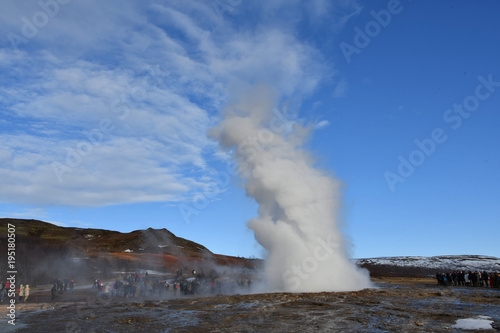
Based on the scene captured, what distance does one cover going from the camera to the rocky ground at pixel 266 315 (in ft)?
44.7

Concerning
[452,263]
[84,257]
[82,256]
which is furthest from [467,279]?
[452,263]

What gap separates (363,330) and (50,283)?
34.9 m

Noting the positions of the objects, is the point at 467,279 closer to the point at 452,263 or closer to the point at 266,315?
the point at 266,315

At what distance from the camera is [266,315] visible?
16.3 m

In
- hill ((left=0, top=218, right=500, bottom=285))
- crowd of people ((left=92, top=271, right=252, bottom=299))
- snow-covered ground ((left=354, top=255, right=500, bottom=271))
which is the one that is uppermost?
hill ((left=0, top=218, right=500, bottom=285))

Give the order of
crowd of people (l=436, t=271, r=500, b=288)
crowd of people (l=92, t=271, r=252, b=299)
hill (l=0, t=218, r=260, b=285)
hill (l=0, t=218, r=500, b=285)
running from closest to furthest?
crowd of people (l=92, t=271, r=252, b=299) → crowd of people (l=436, t=271, r=500, b=288) → hill (l=0, t=218, r=500, b=285) → hill (l=0, t=218, r=260, b=285)

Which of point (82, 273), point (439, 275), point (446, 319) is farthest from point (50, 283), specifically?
point (439, 275)

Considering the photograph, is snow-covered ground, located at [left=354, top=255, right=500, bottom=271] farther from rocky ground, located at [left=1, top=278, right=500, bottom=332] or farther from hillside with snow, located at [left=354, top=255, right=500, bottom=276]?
rocky ground, located at [left=1, top=278, right=500, bottom=332]

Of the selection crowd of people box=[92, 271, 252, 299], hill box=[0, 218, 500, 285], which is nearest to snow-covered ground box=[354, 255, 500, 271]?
hill box=[0, 218, 500, 285]

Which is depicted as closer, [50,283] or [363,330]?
[363,330]

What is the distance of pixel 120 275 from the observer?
43.5m

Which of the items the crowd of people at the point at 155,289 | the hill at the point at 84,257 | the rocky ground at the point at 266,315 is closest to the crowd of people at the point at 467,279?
the rocky ground at the point at 266,315

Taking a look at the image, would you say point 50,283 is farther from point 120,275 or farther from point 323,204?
point 323,204

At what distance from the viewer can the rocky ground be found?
44.7 ft
